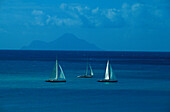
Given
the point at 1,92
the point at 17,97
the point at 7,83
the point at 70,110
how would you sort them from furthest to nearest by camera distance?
the point at 7,83
the point at 1,92
the point at 17,97
the point at 70,110

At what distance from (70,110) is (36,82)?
90.4 ft

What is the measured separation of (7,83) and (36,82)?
5.36 meters

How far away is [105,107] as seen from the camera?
154ft

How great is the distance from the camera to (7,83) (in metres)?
69.9

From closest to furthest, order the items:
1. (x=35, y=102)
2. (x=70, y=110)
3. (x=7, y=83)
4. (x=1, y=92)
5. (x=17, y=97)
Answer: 1. (x=70, y=110)
2. (x=35, y=102)
3. (x=17, y=97)
4. (x=1, y=92)
5. (x=7, y=83)

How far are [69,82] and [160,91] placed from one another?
18.7m

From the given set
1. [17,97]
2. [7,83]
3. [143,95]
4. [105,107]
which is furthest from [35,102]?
[7,83]

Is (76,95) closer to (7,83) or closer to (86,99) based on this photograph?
(86,99)

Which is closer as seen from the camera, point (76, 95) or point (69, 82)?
point (76, 95)

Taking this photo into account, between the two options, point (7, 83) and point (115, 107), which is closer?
point (115, 107)

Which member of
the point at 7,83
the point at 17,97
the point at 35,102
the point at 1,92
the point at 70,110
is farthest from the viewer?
the point at 7,83

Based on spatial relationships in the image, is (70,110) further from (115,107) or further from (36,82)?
(36,82)

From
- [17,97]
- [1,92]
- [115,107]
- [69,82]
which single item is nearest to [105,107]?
[115,107]

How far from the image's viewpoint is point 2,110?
45406mm
